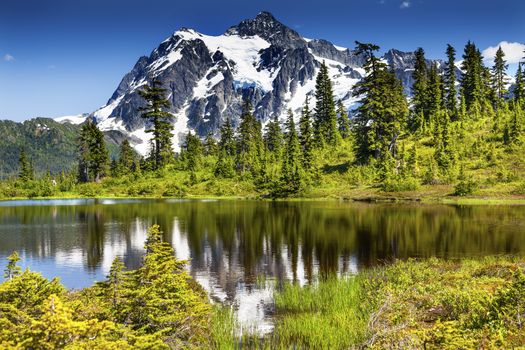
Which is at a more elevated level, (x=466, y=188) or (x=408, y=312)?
(x=466, y=188)

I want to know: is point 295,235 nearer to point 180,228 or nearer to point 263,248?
point 263,248

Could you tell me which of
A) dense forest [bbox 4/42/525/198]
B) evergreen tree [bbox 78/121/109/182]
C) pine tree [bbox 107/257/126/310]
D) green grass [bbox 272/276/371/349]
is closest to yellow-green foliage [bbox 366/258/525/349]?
green grass [bbox 272/276/371/349]

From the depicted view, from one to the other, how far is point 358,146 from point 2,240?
2592 inches

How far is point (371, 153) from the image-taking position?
81.3 m

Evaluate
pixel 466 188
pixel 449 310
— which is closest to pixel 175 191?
pixel 466 188

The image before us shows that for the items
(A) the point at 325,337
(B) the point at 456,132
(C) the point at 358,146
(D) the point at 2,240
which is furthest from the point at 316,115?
(A) the point at 325,337

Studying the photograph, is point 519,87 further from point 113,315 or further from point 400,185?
point 113,315

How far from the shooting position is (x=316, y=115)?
108m

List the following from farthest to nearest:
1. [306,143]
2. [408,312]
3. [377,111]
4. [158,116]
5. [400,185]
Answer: [158,116], [306,143], [377,111], [400,185], [408,312]

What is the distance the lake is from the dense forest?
1848cm

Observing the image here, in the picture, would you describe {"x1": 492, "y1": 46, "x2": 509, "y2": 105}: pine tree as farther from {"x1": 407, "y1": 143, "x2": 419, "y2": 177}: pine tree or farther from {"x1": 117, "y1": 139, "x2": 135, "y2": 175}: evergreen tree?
{"x1": 117, "y1": 139, "x2": 135, "y2": 175}: evergreen tree

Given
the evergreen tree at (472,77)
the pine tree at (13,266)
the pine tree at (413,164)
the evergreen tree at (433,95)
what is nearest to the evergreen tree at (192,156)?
the pine tree at (413,164)

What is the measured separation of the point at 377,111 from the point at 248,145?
40462mm

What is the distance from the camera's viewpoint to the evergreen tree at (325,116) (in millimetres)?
99438
